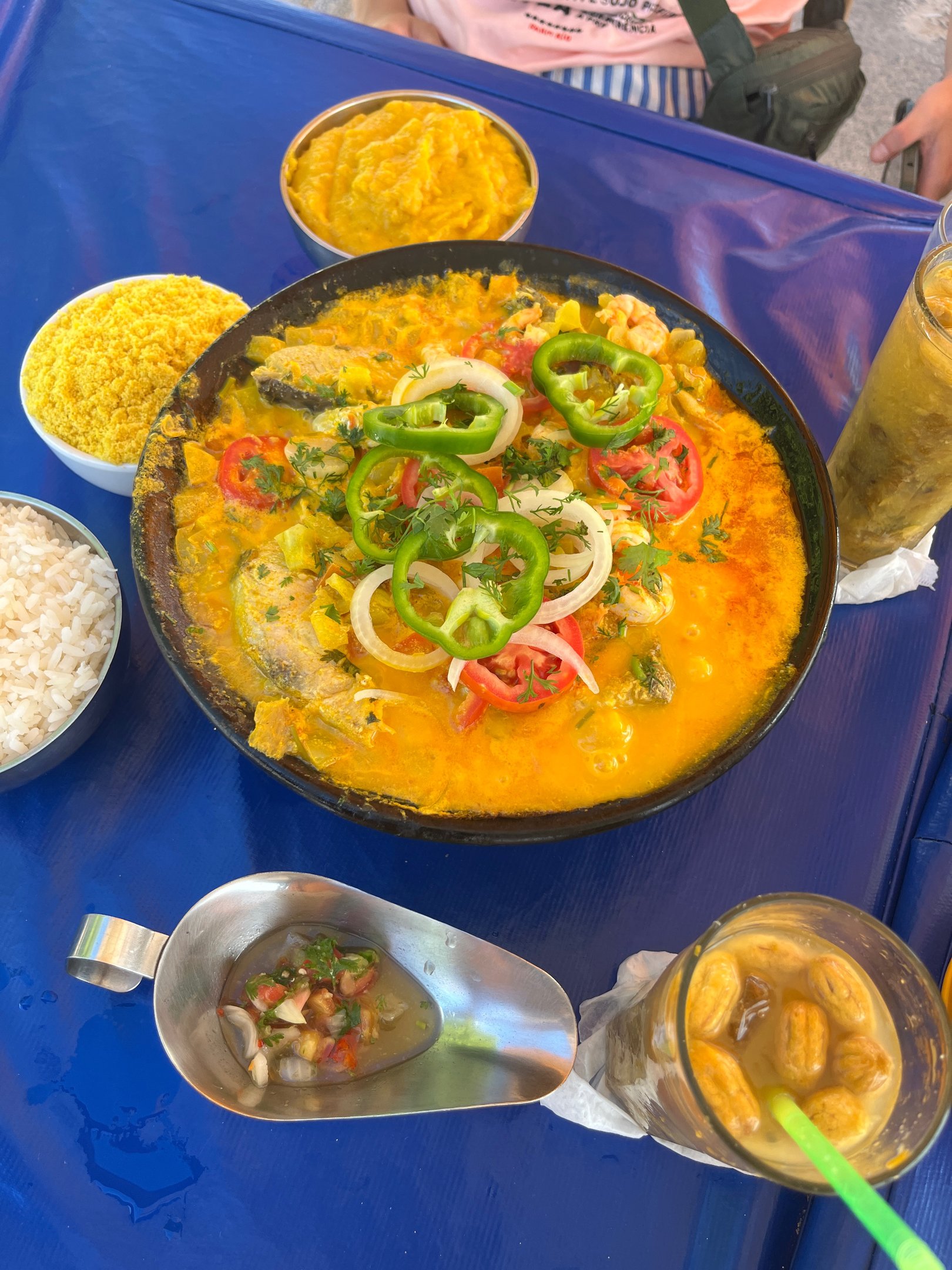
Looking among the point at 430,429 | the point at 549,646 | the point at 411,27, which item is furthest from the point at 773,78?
the point at 549,646

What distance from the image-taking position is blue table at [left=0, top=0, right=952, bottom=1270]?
1.42 m

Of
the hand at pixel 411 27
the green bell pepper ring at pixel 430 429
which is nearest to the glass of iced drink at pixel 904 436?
the green bell pepper ring at pixel 430 429

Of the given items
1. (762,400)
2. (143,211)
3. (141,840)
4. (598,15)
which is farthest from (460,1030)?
(598,15)

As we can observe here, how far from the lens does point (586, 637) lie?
63.7 inches

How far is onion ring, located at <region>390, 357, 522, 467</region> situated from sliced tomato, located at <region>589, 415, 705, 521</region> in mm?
195

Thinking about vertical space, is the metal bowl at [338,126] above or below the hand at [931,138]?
below

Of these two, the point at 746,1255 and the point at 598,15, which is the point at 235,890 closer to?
the point at 746,1255

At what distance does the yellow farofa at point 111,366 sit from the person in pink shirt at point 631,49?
174 centimetres

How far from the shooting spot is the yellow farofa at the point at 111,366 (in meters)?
1.81

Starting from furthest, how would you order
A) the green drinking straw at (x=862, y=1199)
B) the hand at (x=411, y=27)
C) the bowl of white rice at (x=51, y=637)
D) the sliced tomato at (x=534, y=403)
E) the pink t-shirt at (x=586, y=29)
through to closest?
1. the hand at (x=411, y=27)
2. the pink t-shirt at (x=586, y=29)
3. the sliced tomato at (x=534, y=403)
4. the bowl of white rice at (x=51, y=637)
5. the green drinking straw at (x=862, y=1199)

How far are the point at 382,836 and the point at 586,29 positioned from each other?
279 centimetres

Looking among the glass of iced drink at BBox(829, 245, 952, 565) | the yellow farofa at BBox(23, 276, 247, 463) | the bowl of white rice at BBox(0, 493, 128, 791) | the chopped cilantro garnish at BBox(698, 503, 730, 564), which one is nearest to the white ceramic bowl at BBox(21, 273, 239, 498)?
the yellow farofa at BBox(23, 276, 247, 463)

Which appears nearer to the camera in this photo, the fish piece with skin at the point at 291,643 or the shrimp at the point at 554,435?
the fish piece with skin at the point at 291,643

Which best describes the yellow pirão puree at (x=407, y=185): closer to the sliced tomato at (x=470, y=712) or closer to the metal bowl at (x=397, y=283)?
the metal bowl at (x=397, y=283)
